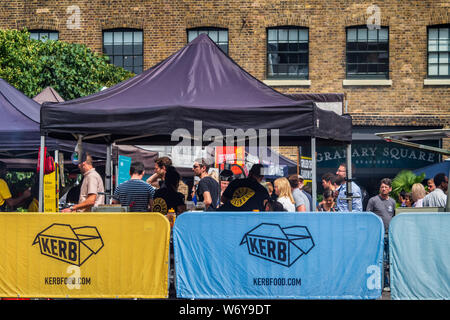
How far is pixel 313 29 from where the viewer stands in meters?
23.4

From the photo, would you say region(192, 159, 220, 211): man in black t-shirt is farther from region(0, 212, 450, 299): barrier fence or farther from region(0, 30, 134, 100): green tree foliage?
region(0, 30, 134, 100): green tree foliage

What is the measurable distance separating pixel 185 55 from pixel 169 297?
3.74 m

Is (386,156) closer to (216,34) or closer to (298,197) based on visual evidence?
(216,34)

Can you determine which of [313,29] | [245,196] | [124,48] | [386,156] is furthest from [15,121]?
[386,156]

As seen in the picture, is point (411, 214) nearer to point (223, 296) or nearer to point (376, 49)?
point (223, 296)

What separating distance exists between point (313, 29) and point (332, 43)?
29.5 inches

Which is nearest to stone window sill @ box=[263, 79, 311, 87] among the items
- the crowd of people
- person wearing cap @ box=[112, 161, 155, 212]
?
the crowd of people

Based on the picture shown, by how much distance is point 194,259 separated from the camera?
8656 mm

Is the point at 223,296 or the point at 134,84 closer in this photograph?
the point at 223,296

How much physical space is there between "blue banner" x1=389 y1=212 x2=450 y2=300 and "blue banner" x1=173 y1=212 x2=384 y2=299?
20cm
